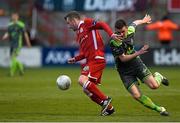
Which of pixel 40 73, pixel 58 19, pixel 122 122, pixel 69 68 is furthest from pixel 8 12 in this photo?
pixel 122 122

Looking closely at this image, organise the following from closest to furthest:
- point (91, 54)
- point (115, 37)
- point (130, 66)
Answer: point (115, 37) < point (130, 66) < point (91, 54)

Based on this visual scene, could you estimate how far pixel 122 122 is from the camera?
42.7 feet

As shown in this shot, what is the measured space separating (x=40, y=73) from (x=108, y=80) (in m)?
4.76

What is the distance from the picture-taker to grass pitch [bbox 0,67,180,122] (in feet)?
45.7

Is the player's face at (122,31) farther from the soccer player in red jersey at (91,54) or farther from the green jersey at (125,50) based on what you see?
the soccer player in red jersey at (91,54)

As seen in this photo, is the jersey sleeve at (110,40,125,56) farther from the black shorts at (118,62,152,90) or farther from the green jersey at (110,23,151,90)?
the black shorts at (118,62,152,90)

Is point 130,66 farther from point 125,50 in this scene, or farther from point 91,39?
point 91,39

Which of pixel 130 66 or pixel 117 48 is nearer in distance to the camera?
pixel 117 48

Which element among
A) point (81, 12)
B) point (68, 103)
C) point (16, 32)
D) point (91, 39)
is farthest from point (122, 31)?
point (81, 12)

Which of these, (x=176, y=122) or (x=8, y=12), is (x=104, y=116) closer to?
(x=176, y=122)

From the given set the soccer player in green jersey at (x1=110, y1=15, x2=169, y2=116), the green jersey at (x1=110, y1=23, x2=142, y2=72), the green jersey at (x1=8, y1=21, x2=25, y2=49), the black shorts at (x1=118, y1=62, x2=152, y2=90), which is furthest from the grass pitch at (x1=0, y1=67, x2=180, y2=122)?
the green jersey at (x1=8, y1=21, x2=25, y2=49)

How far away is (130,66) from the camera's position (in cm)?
1439

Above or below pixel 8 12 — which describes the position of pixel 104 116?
above

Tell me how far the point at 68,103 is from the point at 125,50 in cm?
301
